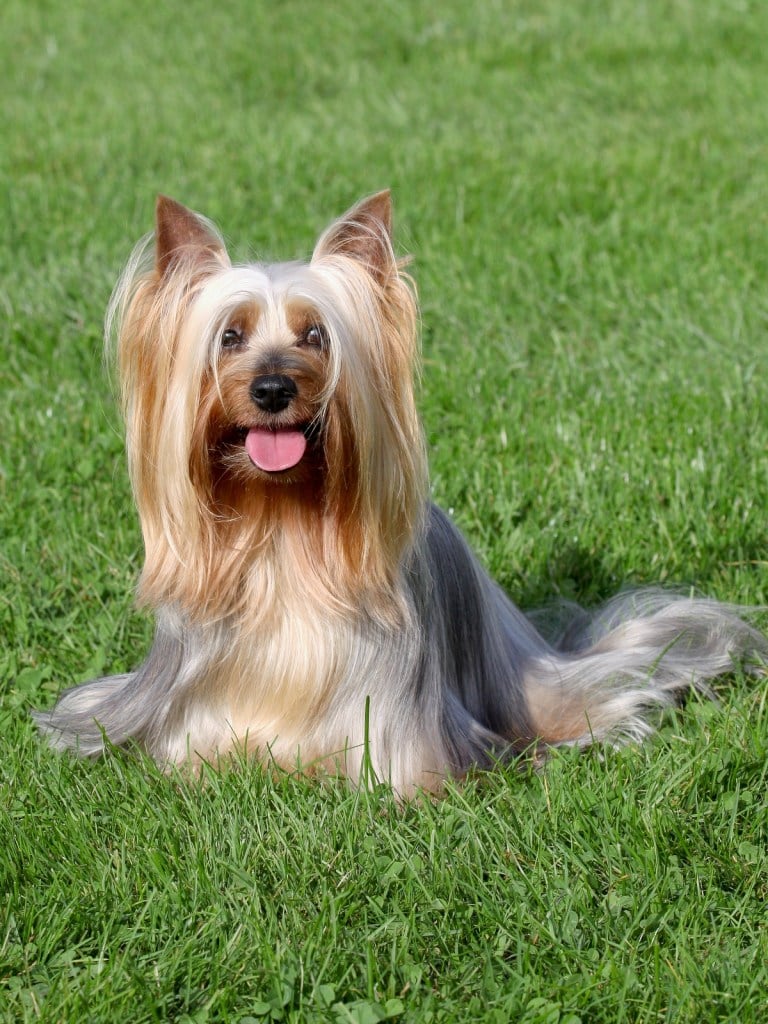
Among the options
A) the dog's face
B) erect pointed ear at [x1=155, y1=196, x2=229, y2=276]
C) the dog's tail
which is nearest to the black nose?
Answer: the dog's face

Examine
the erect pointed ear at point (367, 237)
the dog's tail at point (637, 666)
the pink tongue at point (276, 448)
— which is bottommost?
the dog's tail at point (637, 666)

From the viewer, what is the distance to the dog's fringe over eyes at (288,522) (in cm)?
330

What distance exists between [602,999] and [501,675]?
1371 mm

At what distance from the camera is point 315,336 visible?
335 cm

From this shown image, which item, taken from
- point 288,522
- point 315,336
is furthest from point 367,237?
point 288,522

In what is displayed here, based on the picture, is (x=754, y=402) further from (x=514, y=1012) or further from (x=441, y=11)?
(x=441, y=11)

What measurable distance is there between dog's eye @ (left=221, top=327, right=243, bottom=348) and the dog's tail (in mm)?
1443

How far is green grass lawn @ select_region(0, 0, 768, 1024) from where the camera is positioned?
2.99 metres

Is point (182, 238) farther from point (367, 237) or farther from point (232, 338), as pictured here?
point (367, 237)

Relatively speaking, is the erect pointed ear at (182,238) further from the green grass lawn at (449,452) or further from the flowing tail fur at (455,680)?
the flowing tail fur at (455,680)

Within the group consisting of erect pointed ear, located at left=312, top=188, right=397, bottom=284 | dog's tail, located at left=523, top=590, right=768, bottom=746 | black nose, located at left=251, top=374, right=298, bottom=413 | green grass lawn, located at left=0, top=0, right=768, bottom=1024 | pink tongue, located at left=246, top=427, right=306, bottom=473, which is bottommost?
dog's tail, located at left=523, top=590, right=768, bottom=746

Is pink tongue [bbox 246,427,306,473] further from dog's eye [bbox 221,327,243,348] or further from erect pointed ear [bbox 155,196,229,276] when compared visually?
erect pointed ear [bbox 155,196,229,276]

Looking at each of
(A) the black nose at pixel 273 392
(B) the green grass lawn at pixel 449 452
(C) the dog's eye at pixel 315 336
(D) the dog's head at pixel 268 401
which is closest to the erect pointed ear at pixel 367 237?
(D) the dog's head at pixel 268 401

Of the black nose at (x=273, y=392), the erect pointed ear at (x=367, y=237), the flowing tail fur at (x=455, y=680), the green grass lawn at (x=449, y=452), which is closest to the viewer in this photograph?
the green grass lawn at (x=449, y=452)
